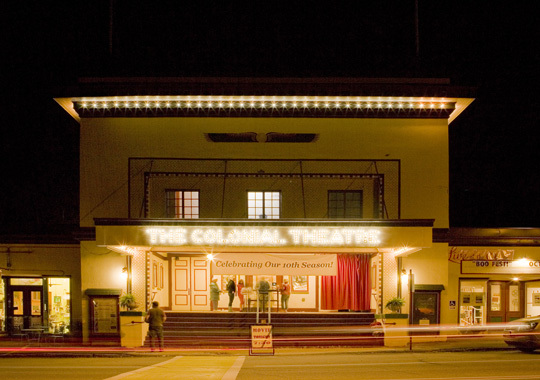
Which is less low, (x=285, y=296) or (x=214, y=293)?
(x=214, y=293)

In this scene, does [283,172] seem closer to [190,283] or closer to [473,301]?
[190,283]

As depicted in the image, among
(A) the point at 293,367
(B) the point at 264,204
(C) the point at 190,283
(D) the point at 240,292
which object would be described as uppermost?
(B) the point at 264,204

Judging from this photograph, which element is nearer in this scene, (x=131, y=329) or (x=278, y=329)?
(x=131, y=329)

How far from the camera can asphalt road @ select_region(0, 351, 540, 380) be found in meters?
11.8

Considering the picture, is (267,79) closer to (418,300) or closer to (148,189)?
(148,189)

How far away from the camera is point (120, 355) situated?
668 inches

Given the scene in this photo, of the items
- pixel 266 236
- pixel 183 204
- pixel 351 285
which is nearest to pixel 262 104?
pixel 183 204

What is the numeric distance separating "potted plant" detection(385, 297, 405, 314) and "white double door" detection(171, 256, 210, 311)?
8288 mm

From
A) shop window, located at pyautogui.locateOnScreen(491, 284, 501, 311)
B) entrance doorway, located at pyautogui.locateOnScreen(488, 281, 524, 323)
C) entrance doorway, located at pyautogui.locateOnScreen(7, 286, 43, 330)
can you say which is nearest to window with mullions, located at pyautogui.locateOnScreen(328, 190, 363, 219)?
shop window, located at pyautogui.locateOnScreen(491, 284, 501, 311)

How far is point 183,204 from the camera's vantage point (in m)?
21.3

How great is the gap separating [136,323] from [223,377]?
770 cm

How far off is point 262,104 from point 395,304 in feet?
30.5

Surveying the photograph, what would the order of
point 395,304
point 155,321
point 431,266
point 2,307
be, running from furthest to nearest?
1. point 2,307
2. point 431,266
3. point 395,304
4. point 155,321

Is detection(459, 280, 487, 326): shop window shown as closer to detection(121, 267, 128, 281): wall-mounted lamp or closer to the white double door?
the white double door
